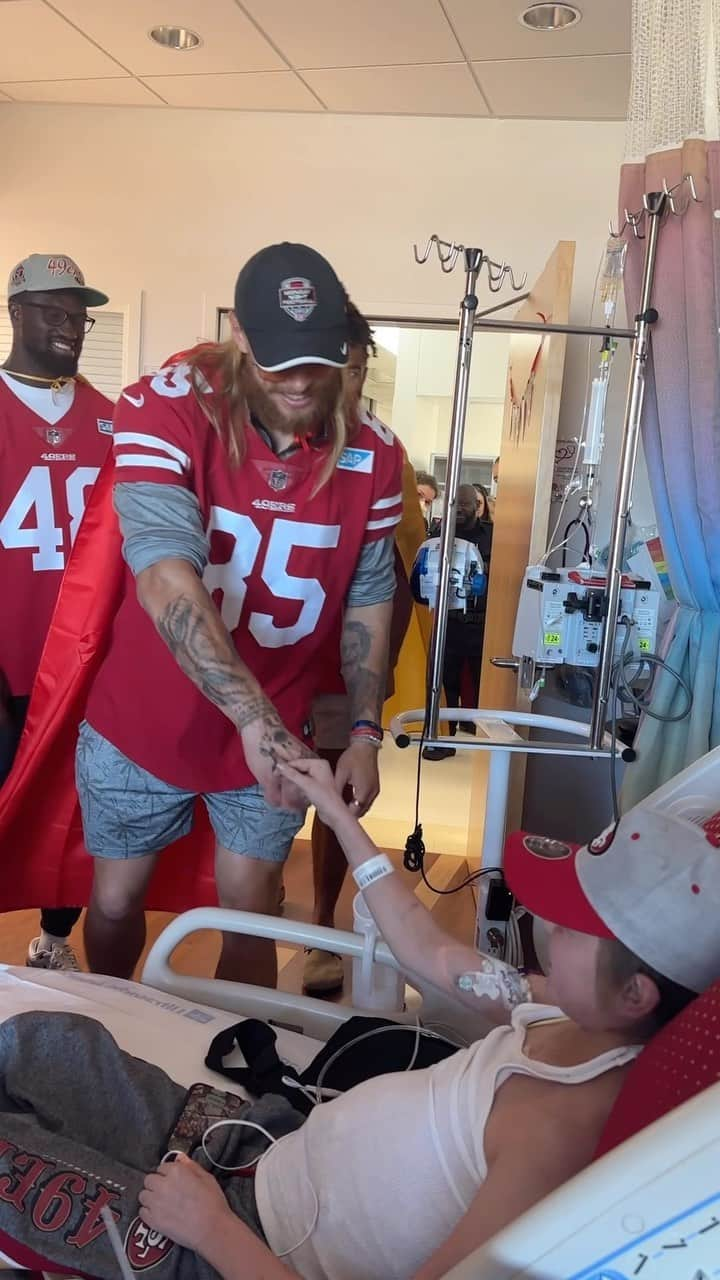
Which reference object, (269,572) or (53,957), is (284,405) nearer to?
(269,572)

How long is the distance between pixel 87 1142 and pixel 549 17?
3.23 m

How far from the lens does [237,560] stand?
1.75 meters

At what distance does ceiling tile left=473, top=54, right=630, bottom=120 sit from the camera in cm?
337

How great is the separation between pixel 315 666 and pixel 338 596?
160 mm

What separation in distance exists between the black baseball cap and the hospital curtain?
33.2 inches

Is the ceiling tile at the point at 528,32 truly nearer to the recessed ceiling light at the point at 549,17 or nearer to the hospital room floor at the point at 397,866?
the recessed ceiling light at the point at 549,17

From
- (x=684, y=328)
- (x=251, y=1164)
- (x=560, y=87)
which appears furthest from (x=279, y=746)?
(x=560, y=87)

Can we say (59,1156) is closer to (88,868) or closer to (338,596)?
(338,596)

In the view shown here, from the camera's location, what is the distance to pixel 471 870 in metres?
3.49

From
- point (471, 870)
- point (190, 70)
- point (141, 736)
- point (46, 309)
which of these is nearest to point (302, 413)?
point (141, 736)

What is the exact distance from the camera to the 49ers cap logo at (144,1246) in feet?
3.58

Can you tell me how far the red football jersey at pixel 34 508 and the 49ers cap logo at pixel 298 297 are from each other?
975 mm

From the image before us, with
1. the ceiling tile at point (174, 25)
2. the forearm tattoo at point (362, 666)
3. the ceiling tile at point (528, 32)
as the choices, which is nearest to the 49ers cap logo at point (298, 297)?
the forearm tattoo at point (362, 666)

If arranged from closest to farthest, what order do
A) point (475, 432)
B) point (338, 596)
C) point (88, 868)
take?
1. point (338, 596)
2. point (88, 868)
3. point (475, 432)
